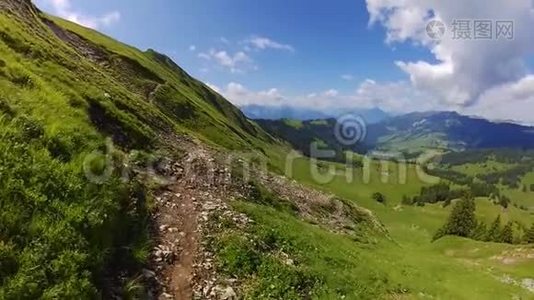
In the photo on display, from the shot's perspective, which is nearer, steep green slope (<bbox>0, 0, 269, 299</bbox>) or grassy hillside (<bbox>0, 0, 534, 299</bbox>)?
steep green slope (<bbox>0, 0, 269, 299</bbox>)

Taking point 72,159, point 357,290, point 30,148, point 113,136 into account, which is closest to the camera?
point 30,148

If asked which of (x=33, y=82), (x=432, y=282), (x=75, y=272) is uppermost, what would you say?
(x=33, y=82)

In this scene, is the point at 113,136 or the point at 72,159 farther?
the point at 113,136

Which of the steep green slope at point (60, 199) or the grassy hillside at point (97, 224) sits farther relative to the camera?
the grassy hillside at point (97, 224)

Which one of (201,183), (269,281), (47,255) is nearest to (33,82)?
(201,183)

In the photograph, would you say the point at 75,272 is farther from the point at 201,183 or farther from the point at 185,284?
the point at 201,183

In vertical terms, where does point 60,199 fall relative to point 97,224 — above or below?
above

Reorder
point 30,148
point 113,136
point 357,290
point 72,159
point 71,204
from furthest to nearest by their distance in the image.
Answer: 1. point 113,136
2. point 357,290
3. point 72,159
4. point 30,148
5. point 71,204

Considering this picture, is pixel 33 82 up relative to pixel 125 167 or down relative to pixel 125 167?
up

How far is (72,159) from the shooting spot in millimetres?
20797

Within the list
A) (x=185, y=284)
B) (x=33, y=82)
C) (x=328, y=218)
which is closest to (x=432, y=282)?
(x=328, y=218)

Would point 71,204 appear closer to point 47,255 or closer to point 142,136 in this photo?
point 47,255

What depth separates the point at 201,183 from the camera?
31172mm

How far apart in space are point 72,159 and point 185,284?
24.1 feet
